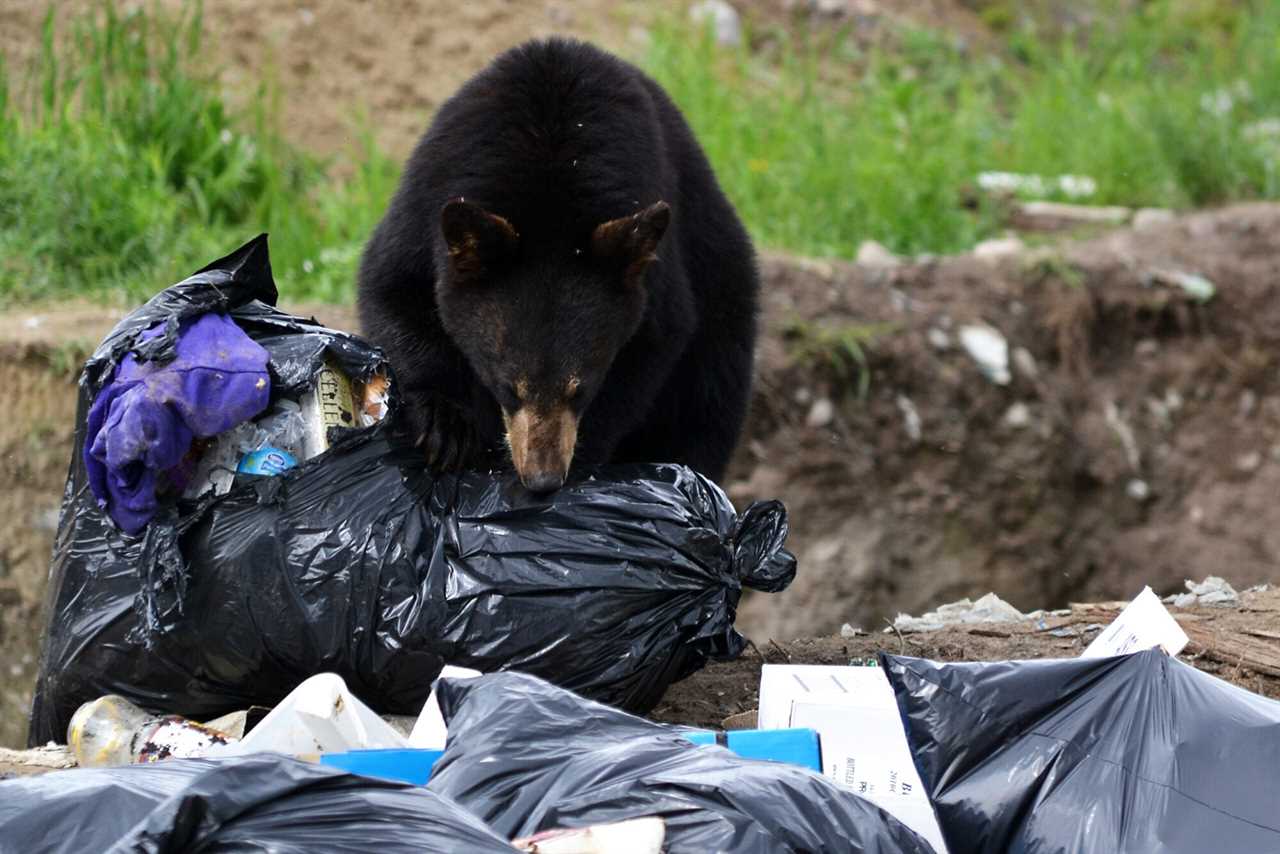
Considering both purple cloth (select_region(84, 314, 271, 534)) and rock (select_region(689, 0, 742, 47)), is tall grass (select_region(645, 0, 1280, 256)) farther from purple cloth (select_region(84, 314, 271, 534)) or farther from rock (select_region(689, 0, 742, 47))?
purple cloth (select_region(84, 314, 271, 534))

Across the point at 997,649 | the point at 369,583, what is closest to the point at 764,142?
the point at 997,649

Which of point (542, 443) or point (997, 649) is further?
point (997, 649)

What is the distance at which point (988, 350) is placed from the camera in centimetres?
655

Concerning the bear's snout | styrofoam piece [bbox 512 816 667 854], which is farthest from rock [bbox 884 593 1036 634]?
styrofoam piece [bbox 512 816 667 854]

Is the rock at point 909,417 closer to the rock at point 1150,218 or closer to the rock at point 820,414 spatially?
the rock at point 820,414

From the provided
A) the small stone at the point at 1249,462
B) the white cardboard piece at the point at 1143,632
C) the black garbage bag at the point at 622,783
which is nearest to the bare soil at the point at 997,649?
the white cardboard piece at the point at 1143,632

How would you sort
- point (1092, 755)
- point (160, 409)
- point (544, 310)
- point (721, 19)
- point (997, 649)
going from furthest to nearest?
point (721, 19) < point (997, 649) < point (544, 310) < point (160, 409) < point (1092, 755)

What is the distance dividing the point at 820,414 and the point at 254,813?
4.70 m

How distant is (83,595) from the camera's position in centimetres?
294

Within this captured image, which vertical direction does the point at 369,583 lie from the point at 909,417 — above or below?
above

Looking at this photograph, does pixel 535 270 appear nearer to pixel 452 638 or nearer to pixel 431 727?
pixel 452 638

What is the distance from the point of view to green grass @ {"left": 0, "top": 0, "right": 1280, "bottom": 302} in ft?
19.7

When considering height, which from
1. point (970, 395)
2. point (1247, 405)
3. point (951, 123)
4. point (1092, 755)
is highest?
point (1092, 755)

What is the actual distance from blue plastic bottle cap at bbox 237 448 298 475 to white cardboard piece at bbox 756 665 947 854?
102 cm
